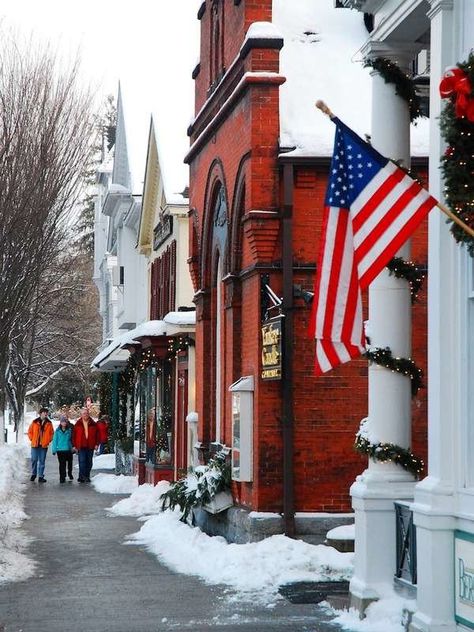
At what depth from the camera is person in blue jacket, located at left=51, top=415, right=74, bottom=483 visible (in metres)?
31.5

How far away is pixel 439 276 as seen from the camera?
991 cm

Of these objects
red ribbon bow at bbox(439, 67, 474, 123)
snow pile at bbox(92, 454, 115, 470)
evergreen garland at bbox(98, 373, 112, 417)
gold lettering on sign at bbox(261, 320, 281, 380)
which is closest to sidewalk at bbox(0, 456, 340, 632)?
gold lettering on sign at bbox(261, 320, 281, 380)

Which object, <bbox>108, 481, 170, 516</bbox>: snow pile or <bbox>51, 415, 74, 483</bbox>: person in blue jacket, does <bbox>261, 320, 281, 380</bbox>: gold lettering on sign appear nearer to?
<bbox>108, 481, 170, 516</bbox>: snow pile

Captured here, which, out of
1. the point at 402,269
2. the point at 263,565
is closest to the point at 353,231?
the point at 402,269

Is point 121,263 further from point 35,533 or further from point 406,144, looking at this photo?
point 406,144

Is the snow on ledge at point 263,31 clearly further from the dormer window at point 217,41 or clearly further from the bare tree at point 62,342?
the bare tree at point 62,342

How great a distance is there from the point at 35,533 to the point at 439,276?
455 inches

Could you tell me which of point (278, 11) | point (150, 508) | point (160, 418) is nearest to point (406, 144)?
point (278, 11)

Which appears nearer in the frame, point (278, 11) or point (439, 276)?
point (439, 276)

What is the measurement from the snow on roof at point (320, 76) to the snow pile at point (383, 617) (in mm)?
6892

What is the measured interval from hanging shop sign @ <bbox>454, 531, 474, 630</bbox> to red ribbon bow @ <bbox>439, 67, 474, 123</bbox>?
10.3ft

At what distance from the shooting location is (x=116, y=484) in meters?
29.8

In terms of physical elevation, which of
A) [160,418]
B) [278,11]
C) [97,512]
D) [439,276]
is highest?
[278,11]

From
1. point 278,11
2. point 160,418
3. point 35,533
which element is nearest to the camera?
point 278,11
